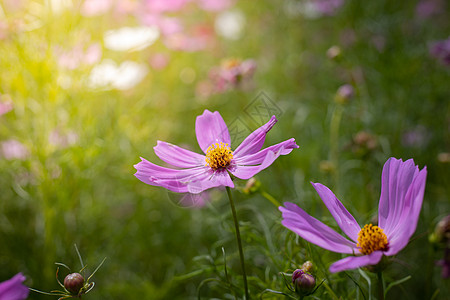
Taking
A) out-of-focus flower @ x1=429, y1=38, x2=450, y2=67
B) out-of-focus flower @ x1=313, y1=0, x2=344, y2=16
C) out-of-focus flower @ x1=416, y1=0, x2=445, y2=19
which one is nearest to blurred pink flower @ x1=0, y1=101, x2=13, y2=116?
out-of-focus flower @ x1=429, y1=38, x2=450, y2=67

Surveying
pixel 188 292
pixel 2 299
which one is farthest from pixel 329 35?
pixel 2 299

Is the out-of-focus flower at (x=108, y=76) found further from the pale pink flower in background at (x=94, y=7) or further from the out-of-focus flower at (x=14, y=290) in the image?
the out-of-focus flower at (x=14, y=290)

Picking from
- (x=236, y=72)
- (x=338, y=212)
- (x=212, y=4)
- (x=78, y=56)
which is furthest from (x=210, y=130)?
(x=212, y=4)

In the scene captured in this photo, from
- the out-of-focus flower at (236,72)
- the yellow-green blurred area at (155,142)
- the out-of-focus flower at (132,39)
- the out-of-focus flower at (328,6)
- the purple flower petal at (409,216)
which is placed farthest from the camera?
the out-of-focus flower at (328,6)

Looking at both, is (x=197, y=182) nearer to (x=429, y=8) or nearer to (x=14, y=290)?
(x=14, y=290)

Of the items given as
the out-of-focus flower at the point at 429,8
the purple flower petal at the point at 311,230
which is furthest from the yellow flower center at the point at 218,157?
the out-of-focus flower at the point at 429,8

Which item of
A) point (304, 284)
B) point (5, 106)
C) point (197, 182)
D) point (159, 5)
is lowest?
point (304, 284)
